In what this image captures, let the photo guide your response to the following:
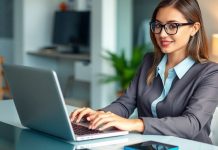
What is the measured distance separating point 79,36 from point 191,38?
3.90 m

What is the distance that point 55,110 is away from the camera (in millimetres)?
1766

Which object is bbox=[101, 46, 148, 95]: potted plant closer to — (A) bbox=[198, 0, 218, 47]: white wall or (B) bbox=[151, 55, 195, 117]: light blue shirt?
(A) bbox=[198, 0, 218, 47]: white wall

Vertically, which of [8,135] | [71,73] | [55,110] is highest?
[55,110]

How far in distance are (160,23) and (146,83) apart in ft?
1.16

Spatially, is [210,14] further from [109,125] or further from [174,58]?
[109,125]

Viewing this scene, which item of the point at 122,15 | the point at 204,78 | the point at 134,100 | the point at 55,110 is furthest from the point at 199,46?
the point at 122,15

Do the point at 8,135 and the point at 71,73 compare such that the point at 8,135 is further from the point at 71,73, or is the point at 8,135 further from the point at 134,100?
the point at 71,73

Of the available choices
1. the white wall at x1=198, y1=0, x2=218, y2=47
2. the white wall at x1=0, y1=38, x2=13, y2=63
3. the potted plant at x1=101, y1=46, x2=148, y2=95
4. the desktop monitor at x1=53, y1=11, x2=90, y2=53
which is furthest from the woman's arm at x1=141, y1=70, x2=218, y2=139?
the white wall at x1=0, y1=38, x2=13, y2=63

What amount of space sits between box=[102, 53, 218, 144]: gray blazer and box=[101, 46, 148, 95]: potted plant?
291 cm

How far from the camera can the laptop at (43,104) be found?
172 cm

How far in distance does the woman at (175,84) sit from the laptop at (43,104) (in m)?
0.12

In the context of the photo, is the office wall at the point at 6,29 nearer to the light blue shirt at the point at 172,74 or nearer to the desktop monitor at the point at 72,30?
the desktop monitor at the point at 72,30

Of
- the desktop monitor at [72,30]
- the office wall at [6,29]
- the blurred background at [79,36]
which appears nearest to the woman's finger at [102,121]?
the blurred background at [79,36]

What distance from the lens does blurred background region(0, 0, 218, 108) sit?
559cm
